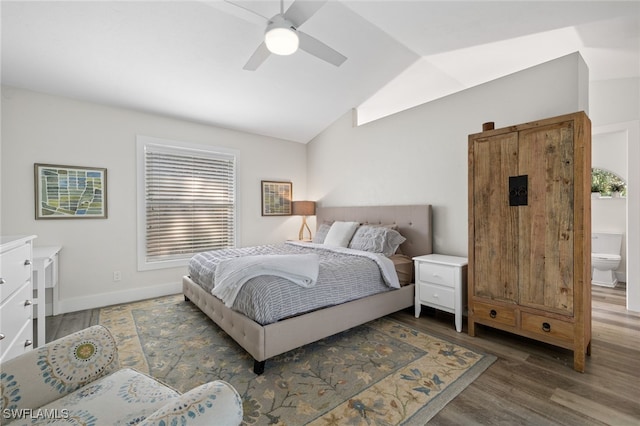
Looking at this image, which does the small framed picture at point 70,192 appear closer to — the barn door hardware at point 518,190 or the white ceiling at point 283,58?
the white ceiling at point 283,58

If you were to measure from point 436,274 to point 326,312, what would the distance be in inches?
→ 50.5

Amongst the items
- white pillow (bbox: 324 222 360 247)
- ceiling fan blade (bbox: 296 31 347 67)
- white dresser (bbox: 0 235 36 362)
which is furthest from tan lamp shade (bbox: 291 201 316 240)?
white dresser (bbox: 0 235 36 362)

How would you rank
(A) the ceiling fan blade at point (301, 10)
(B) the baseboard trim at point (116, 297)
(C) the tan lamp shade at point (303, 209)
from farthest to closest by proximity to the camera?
(C) the tan lamp shade at point (303, 209) → (B) the baseboard trim at point (116, 297) → (A) the ceiling fan blade at point (301, 10)

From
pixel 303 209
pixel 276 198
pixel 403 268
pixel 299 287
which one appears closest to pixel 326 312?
pixel 299 287

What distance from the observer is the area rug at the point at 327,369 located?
1687 millimetres

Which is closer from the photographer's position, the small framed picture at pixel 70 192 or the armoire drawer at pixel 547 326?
the armoire drawer at pixel 547 326

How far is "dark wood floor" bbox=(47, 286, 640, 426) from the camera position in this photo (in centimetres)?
161

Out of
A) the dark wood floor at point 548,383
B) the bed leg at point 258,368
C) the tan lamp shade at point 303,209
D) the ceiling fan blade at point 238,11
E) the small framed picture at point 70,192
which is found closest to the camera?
the dark wood floor at point 548,383

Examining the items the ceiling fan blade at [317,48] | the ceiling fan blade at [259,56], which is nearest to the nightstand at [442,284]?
the ceiling fan blade at [317,48]

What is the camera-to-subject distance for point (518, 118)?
2.84 meters

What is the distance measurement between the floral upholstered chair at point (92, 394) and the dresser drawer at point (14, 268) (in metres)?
0.69

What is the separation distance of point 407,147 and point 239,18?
243 cm

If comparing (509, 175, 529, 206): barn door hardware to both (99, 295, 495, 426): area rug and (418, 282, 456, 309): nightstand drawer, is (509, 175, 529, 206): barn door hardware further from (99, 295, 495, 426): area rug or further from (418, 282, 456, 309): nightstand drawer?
(99, 295, 495, 426): area rug

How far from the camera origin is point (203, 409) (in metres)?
0.81
